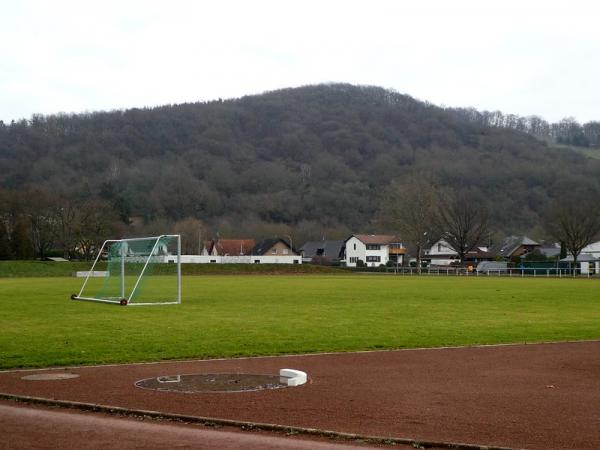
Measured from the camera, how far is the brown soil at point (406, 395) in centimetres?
889

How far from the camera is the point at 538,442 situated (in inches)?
322

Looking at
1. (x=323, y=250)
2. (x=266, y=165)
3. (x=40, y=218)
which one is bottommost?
(x=323, y=250)

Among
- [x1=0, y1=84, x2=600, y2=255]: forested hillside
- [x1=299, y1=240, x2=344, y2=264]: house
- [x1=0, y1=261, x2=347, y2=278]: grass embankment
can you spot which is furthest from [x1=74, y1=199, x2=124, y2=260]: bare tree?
[x1=299, y1=240, x2=344, y2=264]: house

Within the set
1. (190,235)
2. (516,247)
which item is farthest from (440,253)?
(190,235)

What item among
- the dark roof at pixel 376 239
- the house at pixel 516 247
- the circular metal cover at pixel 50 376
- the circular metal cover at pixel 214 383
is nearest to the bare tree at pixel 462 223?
the house at pixel 516 247

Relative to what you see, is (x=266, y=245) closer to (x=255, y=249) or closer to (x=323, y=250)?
(x=255, y=249)

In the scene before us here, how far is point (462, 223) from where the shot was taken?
117 meters

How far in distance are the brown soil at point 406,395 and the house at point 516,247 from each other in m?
122

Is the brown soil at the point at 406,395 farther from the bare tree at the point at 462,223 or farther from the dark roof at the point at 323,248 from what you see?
the dark roof at the point at 323,248

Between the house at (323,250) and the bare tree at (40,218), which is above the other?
the bare tree at (40,218)

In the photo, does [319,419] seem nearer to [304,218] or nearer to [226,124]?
[304,218]

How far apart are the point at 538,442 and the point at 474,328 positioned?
1377 centimetres

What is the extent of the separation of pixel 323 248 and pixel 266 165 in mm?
33246

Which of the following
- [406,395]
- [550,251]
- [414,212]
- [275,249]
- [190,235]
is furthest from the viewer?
[275,249]
